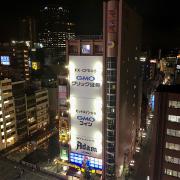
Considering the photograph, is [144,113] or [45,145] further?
[144,113]

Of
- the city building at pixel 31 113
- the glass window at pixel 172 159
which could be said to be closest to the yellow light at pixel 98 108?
the glass window at pixel 172 159

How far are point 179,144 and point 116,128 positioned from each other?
14901mm

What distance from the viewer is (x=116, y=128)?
157ft

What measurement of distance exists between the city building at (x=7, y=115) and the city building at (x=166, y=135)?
4748 centimetres

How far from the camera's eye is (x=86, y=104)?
51.1 metres

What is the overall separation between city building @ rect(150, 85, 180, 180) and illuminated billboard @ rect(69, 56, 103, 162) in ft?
50.7

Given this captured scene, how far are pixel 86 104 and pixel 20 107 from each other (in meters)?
31.9

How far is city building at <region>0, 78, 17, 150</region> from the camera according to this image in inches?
2645

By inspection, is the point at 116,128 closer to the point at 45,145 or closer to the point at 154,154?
the point at 154,154

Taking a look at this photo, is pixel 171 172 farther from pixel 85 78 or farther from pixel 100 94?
pixel 85 78

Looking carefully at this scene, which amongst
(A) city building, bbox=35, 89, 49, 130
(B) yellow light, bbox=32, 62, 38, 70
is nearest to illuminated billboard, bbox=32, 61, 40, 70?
(B) yellow light, bbox=32, 62, 38, 70

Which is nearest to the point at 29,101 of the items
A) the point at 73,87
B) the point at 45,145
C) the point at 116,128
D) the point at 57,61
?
the point at 45,145

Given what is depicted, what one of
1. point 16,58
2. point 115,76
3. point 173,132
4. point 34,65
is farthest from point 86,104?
point 34,65

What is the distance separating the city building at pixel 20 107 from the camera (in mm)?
72000
